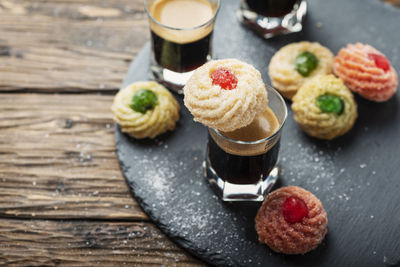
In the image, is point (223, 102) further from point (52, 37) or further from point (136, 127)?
point (52, 37)

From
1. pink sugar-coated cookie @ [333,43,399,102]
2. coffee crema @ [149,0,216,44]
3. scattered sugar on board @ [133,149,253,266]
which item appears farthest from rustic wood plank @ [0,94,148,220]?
pink sugar-coated cookie @ [333,43,399,102]

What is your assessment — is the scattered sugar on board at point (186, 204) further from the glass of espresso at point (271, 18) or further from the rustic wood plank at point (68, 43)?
the glass of espresso at point (271, 18)

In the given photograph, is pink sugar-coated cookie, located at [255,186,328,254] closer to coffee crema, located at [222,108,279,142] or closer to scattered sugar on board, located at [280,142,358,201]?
scattered sugar on board, located at [280,142,358,201]

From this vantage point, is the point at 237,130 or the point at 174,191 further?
the point at 174,191

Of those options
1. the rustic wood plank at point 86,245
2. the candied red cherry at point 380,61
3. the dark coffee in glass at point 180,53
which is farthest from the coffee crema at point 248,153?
the candied red cherry at point 380,61

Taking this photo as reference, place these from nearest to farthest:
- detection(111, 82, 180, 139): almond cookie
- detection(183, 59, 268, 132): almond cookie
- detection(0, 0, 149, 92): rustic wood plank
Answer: detection(183, 59, 268, 132): almond cookie < detection(111, 82, 180, 139): almond cookie < detection(0, 0, 149, 92): rustic wood plank

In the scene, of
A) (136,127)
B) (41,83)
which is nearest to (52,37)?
(41,83)
